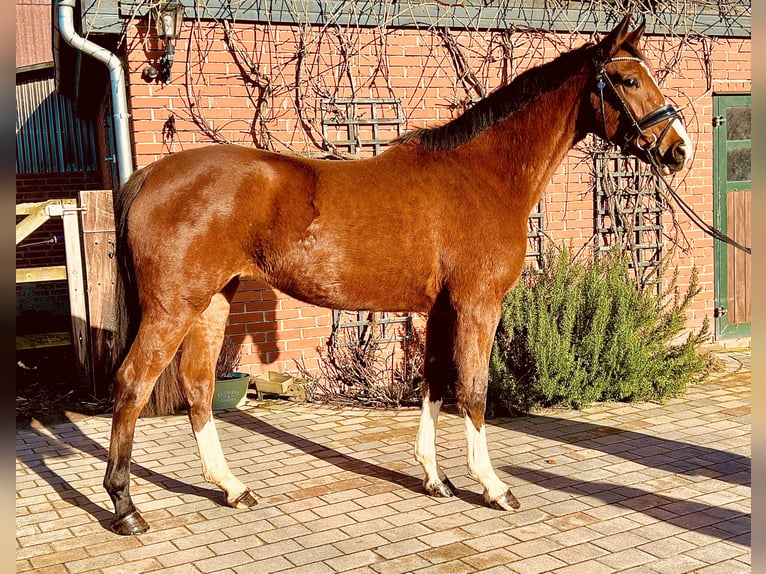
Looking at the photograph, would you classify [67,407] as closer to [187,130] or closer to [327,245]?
[187,130]

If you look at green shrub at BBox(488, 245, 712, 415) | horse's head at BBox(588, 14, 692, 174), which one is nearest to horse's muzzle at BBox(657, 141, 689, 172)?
horse's head at BBox(588, 14, 692, 174)

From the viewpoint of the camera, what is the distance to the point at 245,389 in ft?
20.3

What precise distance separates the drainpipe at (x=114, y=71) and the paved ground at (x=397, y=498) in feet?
7.27

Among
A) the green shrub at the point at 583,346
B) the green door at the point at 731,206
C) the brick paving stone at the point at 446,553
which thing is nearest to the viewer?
the brick paving stone at the point at 446,553

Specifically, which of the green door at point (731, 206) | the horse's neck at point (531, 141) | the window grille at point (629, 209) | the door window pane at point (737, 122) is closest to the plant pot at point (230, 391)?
the horse's neck at point (531, 141)

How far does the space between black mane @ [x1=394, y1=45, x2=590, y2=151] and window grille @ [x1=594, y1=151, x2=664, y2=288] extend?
142 inches

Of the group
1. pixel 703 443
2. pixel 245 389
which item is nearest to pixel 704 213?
pixel 703 443

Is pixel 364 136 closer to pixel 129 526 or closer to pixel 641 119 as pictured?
pixel 641 119

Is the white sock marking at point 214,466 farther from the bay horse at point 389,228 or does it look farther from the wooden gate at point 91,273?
the wooden gate at point 91,273

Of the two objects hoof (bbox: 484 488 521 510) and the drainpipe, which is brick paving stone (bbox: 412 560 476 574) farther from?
the drainpipe

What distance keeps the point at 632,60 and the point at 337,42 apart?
11.1ft

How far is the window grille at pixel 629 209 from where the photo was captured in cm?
761

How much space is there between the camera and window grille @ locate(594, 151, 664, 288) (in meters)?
7.61

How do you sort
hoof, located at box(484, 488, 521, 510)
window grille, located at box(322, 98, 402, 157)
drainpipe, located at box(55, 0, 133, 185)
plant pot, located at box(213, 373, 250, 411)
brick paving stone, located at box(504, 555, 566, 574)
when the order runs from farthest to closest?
window grille, located at box(322, 98, 402, 157) < plant pot, located at box(213, 373, 250, 411) < drainpipe, located at box(55, 0, 133, 185) < hoof, located at box(484, 488, 521, 510) < brick paving stone, located at box(504, 555, 566, 574)
